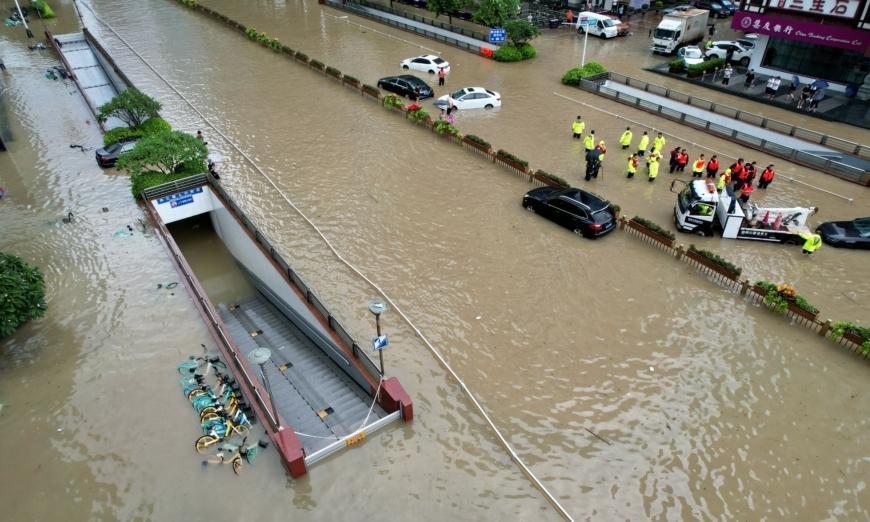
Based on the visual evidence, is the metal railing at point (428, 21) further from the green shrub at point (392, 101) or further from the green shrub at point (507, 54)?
the green shrub at point (392, 101)

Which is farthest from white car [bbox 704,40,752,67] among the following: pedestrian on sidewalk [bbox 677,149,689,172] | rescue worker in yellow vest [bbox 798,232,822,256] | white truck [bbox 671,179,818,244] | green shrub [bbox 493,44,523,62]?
rescue worker in yellow vest [bbox 798,232,822,256]

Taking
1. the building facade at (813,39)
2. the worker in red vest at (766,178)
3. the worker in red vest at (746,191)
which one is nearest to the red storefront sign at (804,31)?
the building facade at (813,39)

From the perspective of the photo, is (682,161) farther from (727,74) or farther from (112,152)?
(112,152)

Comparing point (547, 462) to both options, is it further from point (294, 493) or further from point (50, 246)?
point (50, 246)

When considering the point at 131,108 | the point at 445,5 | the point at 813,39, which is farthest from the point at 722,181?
the point at 445,5

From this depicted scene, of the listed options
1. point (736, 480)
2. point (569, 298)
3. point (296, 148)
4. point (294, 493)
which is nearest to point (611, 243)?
point (569, 298)

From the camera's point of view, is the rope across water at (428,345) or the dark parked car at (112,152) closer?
the rope across water at (428,345)
